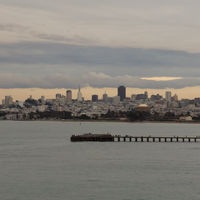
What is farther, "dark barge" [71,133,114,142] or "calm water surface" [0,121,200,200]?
"dark barge" [71,133,114,142]

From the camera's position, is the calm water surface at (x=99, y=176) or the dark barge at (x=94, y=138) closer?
the calm water surface at (x=99, y=176)

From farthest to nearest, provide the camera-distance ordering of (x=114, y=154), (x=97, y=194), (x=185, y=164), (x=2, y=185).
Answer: (x=114, y=154)
(x=185, y=164)
(x=2, y=185)
(x=97, y=194)

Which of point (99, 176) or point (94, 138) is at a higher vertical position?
point (94, 138)

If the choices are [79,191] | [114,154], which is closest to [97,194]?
[79,191]

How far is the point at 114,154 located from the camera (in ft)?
325

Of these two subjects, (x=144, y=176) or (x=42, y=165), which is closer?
(x=144, y=176)

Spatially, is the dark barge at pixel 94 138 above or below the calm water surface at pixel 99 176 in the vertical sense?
above

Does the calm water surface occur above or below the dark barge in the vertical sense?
below

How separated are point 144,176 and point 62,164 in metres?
18.2

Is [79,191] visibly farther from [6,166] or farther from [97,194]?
[6,166]

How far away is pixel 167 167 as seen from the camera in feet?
259

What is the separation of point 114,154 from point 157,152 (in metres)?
11.1

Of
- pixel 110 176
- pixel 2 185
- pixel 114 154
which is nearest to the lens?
pixel 2 185

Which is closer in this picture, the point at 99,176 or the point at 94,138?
the point at 99,176
